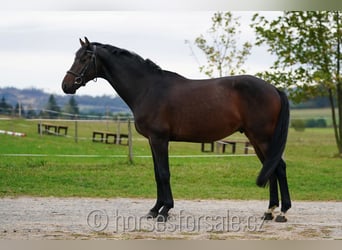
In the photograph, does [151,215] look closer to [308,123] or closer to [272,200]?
[272,200]

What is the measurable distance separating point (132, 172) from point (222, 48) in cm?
248

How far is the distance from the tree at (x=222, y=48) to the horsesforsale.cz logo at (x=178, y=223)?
3.84 m

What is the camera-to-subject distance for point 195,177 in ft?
27.9

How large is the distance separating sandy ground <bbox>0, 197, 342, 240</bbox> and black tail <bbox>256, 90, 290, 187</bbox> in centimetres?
46

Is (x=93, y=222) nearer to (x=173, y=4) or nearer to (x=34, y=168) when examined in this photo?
(x=173, y=4)

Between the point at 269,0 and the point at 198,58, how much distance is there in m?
2.48

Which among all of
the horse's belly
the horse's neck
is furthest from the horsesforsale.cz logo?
the horse's neck

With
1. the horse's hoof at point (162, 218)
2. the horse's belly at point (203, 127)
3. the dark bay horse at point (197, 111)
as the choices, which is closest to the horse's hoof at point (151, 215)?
the dark bay horse at point (197, 111)

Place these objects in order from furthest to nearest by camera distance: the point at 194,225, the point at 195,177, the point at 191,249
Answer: the point at 195,177 → the point at 194,225 → the point at 191,249

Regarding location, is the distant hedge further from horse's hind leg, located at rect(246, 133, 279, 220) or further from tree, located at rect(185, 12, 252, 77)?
horse's hind leg, located at rect(246, 133, 279, 220)

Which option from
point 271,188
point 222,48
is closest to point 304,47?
point 222,48

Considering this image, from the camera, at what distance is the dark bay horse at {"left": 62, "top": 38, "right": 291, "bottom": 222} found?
5641 millimetres

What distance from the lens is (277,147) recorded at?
5.59 m

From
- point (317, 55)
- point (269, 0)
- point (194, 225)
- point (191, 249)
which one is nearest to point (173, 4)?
point (269, 0)
